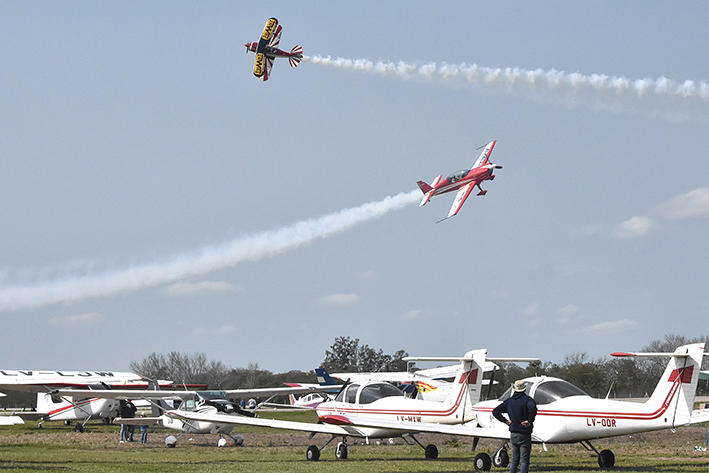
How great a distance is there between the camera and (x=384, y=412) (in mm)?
20562

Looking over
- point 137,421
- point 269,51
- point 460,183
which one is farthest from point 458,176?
point 137,421

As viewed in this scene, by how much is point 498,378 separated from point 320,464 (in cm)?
4811

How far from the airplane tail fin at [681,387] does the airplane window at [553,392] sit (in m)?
1.86

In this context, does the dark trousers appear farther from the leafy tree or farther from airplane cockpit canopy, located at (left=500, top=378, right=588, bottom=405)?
the leafy tree

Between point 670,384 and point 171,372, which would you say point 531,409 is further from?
point 171,372

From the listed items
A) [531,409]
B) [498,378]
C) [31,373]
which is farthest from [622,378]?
[531,409]

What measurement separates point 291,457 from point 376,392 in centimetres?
306

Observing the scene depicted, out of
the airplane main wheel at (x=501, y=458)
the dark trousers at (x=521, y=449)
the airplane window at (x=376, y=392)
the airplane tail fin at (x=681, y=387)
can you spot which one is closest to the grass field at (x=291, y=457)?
the airplane main wheel at (x=501, y=458)

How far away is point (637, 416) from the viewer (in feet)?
49.3

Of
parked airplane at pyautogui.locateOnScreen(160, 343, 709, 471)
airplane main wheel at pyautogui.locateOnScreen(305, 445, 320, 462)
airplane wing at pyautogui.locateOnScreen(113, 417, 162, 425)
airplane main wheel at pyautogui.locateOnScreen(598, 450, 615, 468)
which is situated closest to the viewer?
parked airplane at pyautogui.locateOnScreen(160, 343, 709, 471)

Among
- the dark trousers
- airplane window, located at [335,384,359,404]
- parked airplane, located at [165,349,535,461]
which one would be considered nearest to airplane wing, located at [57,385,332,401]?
parked airplane, located at [165,349,535,461]

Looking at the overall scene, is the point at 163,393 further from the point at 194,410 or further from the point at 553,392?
the point at 553,392

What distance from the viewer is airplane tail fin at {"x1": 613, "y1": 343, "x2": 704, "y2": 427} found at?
580 inches

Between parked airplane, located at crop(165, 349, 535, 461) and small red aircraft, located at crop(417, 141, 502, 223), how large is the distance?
79.7 ft
